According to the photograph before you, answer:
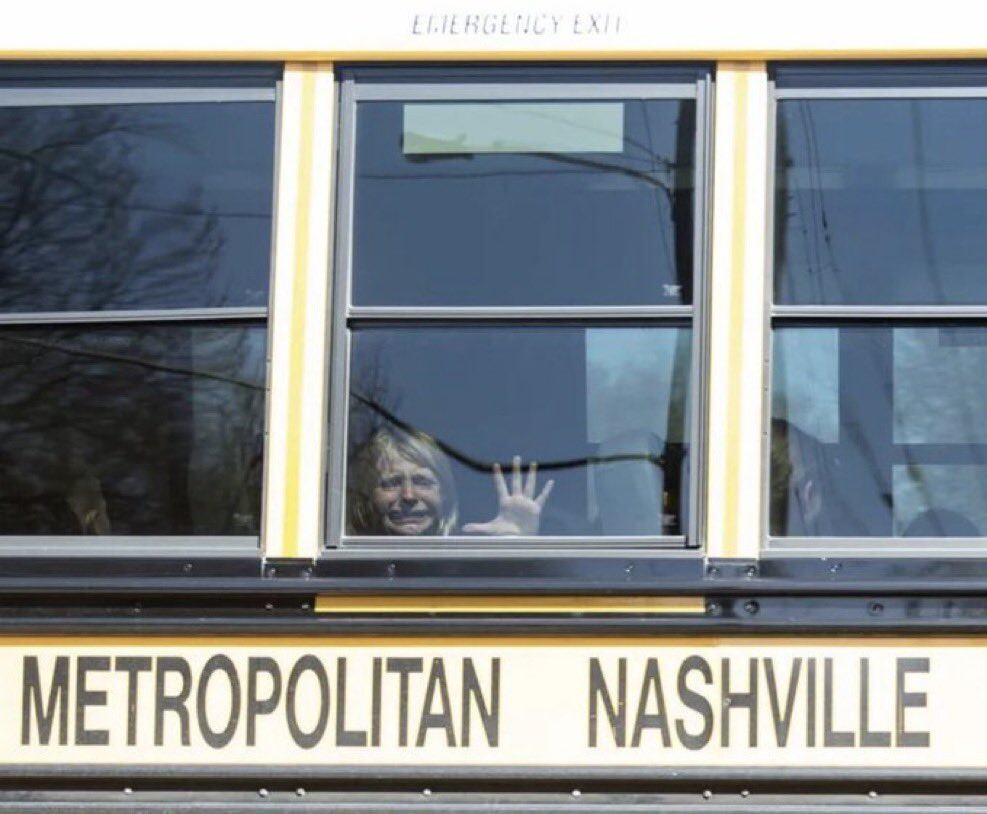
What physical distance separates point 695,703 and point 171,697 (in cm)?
93

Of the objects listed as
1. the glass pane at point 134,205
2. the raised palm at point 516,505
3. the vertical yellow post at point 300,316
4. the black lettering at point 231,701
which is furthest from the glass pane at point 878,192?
the black lettering at point 231,701

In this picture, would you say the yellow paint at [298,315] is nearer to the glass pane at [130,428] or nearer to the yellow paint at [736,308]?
the glass pane at [130,428]

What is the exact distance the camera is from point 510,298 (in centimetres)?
380

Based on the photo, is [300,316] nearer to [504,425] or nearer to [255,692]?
[504,425]

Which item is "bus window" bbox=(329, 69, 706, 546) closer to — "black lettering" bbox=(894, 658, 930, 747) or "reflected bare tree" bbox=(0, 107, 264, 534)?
"reflected bare tree" bbox=(0, 107, 264, 534)

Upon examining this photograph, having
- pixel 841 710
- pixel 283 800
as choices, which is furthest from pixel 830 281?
pixel 283 800

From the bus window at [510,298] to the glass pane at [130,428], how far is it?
0.64ft

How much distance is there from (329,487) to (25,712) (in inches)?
26.5

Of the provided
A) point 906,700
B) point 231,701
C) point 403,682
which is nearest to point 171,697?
point 231,701

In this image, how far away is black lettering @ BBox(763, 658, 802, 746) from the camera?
3.65 meters

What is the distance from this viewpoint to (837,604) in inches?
144

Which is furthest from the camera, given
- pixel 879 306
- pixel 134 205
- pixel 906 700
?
pixel 134 205
